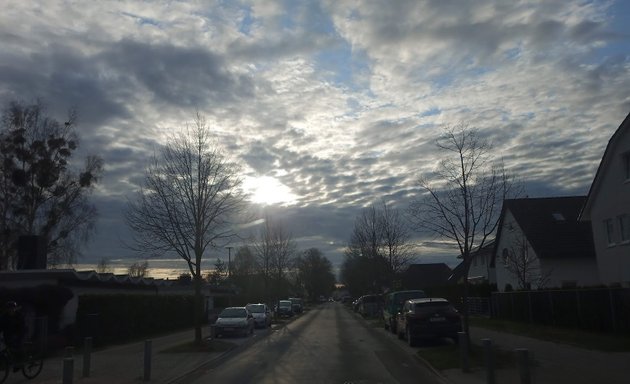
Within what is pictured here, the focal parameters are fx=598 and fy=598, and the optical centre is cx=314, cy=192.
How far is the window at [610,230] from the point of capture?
27.6 metres

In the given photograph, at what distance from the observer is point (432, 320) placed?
20.6m

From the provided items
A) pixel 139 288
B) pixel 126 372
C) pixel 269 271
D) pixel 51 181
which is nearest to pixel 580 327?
pixel 126 372

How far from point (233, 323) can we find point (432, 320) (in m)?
11.6

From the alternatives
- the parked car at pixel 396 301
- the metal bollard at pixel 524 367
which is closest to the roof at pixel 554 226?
the parked car at pixel 396 301

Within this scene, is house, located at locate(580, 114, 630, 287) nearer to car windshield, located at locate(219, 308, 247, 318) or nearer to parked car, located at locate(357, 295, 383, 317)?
car windshield, located at locate(219, 308, 247, 318)

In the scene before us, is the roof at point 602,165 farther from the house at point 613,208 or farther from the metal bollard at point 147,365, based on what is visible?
the metal bollard at point 147,365

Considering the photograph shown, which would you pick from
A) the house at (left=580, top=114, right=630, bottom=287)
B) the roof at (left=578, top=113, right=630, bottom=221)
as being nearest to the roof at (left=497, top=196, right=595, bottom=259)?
the roof at (left=578, top=113, right=630, bottom=221)

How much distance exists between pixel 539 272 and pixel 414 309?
17.9 m

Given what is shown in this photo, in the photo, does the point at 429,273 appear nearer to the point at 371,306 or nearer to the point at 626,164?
the point at 371,306

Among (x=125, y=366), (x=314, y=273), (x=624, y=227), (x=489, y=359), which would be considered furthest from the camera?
(x=314, y=273)

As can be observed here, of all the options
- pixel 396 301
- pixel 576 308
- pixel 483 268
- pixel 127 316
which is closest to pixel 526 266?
pixel 396 301

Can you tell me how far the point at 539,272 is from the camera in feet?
118

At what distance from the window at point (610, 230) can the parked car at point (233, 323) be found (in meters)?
17.7

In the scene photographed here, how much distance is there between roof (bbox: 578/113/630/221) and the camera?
2573cm
